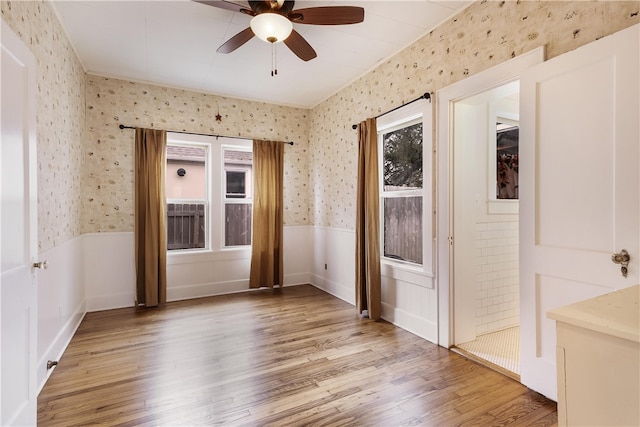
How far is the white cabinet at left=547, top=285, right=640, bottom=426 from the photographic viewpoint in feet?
2.47

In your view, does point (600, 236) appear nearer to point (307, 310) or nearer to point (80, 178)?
point (307, 310)

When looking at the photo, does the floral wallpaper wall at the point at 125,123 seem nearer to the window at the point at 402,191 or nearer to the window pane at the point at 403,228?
the window at the point at 402,191

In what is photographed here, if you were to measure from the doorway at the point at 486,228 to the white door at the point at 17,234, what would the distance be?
290cm

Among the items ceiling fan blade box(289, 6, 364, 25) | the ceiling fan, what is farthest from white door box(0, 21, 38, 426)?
ceiling fan blade box(289, 6, 364, 25)

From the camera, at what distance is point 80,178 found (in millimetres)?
3645

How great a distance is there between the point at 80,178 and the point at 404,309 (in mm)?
3823

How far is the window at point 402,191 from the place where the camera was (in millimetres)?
3342

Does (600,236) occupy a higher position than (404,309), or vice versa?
(600,236)

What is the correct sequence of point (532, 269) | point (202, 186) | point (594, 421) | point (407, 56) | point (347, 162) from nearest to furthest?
point (594, 421) < point (532, 269) < point (407, 56) < point (347, 162) < point (202, 186)

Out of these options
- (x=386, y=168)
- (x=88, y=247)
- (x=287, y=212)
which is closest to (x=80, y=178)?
(x=88, y=247)

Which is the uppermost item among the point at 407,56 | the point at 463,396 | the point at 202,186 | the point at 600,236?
the point at 407,56

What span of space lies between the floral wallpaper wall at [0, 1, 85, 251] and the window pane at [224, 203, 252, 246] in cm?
179

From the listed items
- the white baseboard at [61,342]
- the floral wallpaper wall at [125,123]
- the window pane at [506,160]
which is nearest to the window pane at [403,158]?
the window pane at [506,160]

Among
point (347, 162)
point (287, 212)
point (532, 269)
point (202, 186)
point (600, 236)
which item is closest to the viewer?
point (600, 236)
